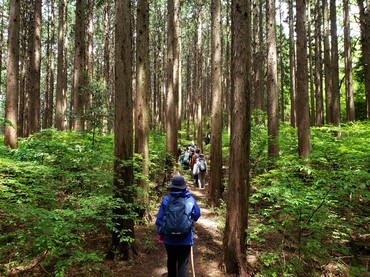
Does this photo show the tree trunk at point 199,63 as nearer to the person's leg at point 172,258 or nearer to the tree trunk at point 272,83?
the tree trunk at point 272,83

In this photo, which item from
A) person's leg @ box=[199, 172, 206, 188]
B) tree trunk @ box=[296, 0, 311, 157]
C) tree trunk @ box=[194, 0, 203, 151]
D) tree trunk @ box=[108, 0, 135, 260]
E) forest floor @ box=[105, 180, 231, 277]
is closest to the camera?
forest floor @ box=[105, 180, 231, 277]

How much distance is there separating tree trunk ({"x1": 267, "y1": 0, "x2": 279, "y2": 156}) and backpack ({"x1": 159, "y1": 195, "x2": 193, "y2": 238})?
6.79 metres

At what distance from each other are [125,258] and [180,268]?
2264mm

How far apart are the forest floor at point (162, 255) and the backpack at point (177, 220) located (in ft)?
7.00

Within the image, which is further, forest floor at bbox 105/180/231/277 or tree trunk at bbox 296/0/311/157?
tree trunk at bbox 296/0/311/157

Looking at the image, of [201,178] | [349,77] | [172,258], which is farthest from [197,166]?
[349,77]

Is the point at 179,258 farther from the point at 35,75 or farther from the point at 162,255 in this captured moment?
the point at 35,75

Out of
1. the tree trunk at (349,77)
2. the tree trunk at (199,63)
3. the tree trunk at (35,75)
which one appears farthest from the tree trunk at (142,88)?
the tree trunk at (349,77)

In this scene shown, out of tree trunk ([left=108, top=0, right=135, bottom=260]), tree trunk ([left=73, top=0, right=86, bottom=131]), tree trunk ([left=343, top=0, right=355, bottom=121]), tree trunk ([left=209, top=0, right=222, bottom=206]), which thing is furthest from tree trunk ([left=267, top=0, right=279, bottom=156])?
tree trunk ([left=343, top=0, right=355, bottom=121])

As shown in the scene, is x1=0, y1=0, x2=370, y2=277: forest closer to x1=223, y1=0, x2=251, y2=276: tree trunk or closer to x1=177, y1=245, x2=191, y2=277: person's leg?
x1=223, y1=0, x2=251, y2=276: tree trunk

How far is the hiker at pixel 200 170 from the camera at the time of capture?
12.5 m

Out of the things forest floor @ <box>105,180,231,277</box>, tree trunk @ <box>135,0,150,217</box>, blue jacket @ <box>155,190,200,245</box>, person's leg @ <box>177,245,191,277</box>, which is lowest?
forest floor @ <box>105,180,231,277</box>

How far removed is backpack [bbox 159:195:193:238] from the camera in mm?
3738

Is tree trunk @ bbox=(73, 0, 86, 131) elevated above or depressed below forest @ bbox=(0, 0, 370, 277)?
above
